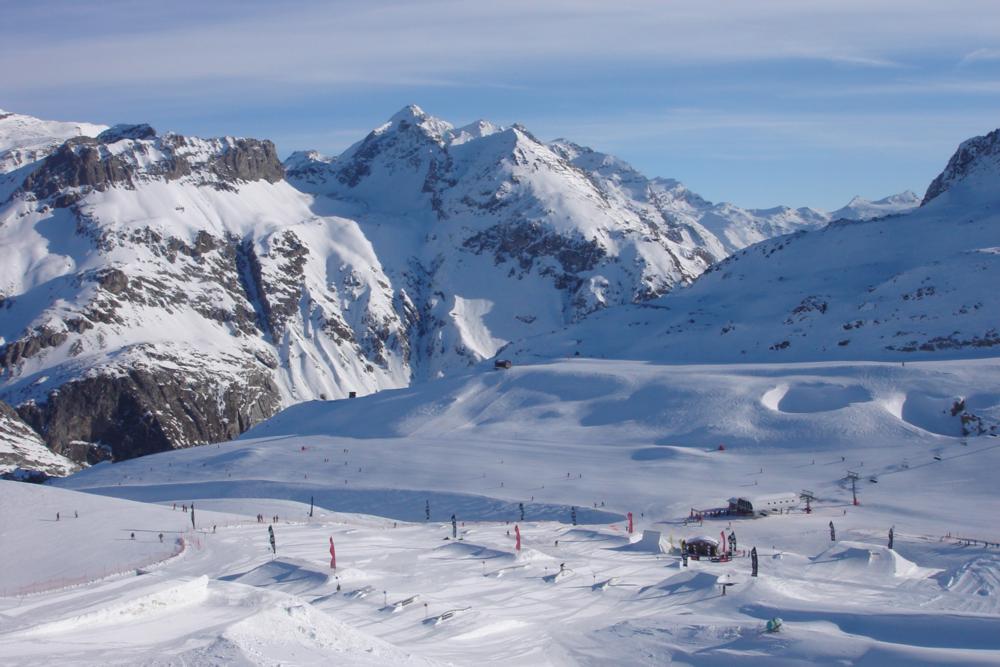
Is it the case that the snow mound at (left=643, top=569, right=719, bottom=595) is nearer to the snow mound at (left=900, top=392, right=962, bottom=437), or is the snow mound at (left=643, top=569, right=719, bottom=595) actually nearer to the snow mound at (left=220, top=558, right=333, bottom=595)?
the snow mound at (left=220, top=558, right=333, bottom=595)

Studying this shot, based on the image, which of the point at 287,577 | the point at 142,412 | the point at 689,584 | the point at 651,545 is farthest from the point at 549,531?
the point at 142,412

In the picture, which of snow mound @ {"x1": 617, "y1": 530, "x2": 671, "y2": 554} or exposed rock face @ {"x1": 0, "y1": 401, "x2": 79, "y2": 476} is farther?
exposed rock face @ {"x1": 0, "y1": 401, "x2": 79, "y2": 476}

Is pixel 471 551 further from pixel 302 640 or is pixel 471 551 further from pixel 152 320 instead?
pixel 152 320

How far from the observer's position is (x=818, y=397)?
74.2 metres

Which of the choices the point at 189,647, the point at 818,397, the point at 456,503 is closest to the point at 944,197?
the point at 818,397

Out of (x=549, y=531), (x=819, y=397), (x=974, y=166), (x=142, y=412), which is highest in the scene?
(x=974, y=166)

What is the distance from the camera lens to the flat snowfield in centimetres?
2189

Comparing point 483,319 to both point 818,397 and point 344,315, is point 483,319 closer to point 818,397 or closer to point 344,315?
point 344,315

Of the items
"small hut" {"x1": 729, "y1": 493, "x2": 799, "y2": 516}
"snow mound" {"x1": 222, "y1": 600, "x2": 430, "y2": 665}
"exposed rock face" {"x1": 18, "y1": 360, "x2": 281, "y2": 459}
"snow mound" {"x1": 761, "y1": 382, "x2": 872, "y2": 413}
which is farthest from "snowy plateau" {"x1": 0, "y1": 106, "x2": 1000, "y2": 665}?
"small hut" {"x1": 729, "y1": 493, "x2": 799, "y2": 516}

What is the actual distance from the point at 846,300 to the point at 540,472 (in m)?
48.0

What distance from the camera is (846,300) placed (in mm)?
101062

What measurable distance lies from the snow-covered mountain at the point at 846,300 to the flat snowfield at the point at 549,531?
1005 centimetres

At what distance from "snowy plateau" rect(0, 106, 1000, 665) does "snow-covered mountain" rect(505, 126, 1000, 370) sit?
44cm

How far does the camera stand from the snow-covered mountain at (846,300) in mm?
89000
